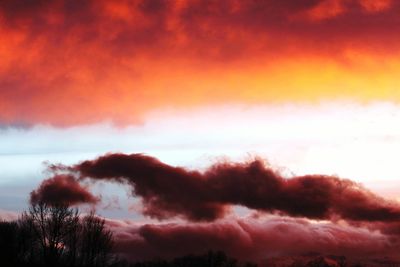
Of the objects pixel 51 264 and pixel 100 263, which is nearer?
pixel 51 264

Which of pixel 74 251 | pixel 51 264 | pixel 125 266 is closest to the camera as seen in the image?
pixel 51 264

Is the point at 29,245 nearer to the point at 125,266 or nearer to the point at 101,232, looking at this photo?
the point at 101,232

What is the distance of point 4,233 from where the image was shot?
131m

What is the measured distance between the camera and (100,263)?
13112 centimetres

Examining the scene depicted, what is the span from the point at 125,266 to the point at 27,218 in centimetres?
6602

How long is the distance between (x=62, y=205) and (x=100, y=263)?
16.0 m

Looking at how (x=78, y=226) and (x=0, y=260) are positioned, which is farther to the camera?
(x=78, y=226)

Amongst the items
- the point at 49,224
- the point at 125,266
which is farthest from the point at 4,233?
the point at 125,266

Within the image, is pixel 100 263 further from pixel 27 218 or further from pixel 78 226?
pixel 27 218

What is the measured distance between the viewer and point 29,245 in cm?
12900

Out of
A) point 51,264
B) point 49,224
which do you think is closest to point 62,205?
point 49,224

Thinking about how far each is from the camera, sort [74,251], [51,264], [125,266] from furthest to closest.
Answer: [125,266]
[74,251]
[51,264]

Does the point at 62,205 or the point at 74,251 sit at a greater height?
the point at 62,205

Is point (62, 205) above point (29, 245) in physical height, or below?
above
